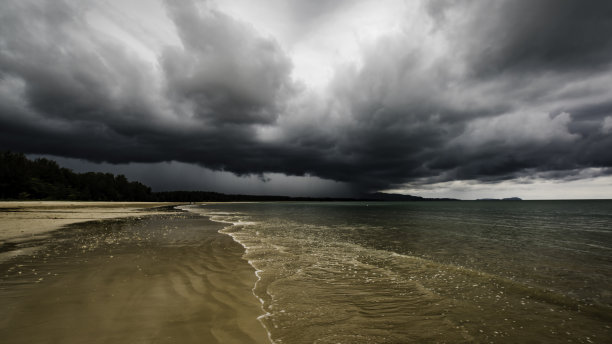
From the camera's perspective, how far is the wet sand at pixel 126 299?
18.0 feet

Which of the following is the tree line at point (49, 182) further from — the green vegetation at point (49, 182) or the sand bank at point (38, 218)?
the sand bank at point (38, 218)

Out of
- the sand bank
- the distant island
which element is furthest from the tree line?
the sand bank

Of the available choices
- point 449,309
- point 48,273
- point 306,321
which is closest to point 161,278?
point 48,273

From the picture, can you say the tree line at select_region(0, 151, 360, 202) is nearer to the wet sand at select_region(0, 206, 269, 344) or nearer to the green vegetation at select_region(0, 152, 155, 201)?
the green vegetation at select_region(0, 152, 155, 201)

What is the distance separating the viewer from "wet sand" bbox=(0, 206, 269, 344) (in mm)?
5492

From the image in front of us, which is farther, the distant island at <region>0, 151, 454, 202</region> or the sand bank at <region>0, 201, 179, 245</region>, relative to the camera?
the distant island at <region>0, 151, 454, 202</region>

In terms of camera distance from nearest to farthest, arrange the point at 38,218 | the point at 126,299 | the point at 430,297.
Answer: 1. the point at 126,299
2. the point at 430,297
3. the point at 38,218

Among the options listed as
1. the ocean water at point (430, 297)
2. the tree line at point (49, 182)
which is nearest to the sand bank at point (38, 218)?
the ocean water at point (430, 297)

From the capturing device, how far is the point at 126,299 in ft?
24.2

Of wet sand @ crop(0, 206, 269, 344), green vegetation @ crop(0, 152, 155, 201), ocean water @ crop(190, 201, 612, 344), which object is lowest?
ocean water @ crop(190, 201, 612, 344)

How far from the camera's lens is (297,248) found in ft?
57.1

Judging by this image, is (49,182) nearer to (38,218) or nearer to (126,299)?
(38,218)

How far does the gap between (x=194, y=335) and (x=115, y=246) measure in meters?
14.0

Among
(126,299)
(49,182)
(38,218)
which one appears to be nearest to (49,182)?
(49,182)
